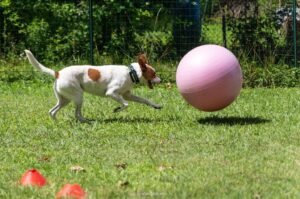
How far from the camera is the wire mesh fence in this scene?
1372 centimetres

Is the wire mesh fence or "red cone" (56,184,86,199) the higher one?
the wire mesh fence

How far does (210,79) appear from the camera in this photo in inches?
323

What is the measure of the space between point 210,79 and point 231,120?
751 mm

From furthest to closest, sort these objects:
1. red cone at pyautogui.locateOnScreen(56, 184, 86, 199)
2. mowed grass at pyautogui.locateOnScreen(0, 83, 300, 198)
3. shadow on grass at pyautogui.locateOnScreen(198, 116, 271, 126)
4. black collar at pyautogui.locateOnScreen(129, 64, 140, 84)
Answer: black collar at pyautogui.locateOnScreen(129, 64, 140, 84) → shadow on grass at pyautogui.locateOnScreen(198, 116, 271, 126) → mowed grass at pyautogui.locateOnScreen(0, 83, 300, 198) → red cone at pyautogui.locateOnScreen(56, 184, 86, 199)

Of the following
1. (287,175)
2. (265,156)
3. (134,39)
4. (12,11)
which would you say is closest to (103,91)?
(265,156)

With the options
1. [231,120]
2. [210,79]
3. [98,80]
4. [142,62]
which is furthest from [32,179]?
[231,120]

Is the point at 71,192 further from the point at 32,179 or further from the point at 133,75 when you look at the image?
the point at 133,75

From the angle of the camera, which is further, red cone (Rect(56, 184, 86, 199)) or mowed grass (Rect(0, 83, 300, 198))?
mowed grass (Rect(0, 83, 300, 198))

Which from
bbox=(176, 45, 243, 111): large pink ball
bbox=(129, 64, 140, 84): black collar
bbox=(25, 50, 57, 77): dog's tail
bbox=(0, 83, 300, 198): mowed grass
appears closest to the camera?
bbox=(0, 83, 300, 198): mowed grass

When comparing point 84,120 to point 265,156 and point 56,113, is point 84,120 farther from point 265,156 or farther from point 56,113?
point 265,156

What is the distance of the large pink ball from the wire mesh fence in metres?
5.02

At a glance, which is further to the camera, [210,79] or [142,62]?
[142,62]

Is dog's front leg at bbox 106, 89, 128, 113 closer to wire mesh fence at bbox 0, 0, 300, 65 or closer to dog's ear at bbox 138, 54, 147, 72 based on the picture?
dog's ear at bbox 138, 54, 147, 72

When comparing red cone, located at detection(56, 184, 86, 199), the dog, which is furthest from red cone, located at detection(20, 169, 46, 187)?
the dog
